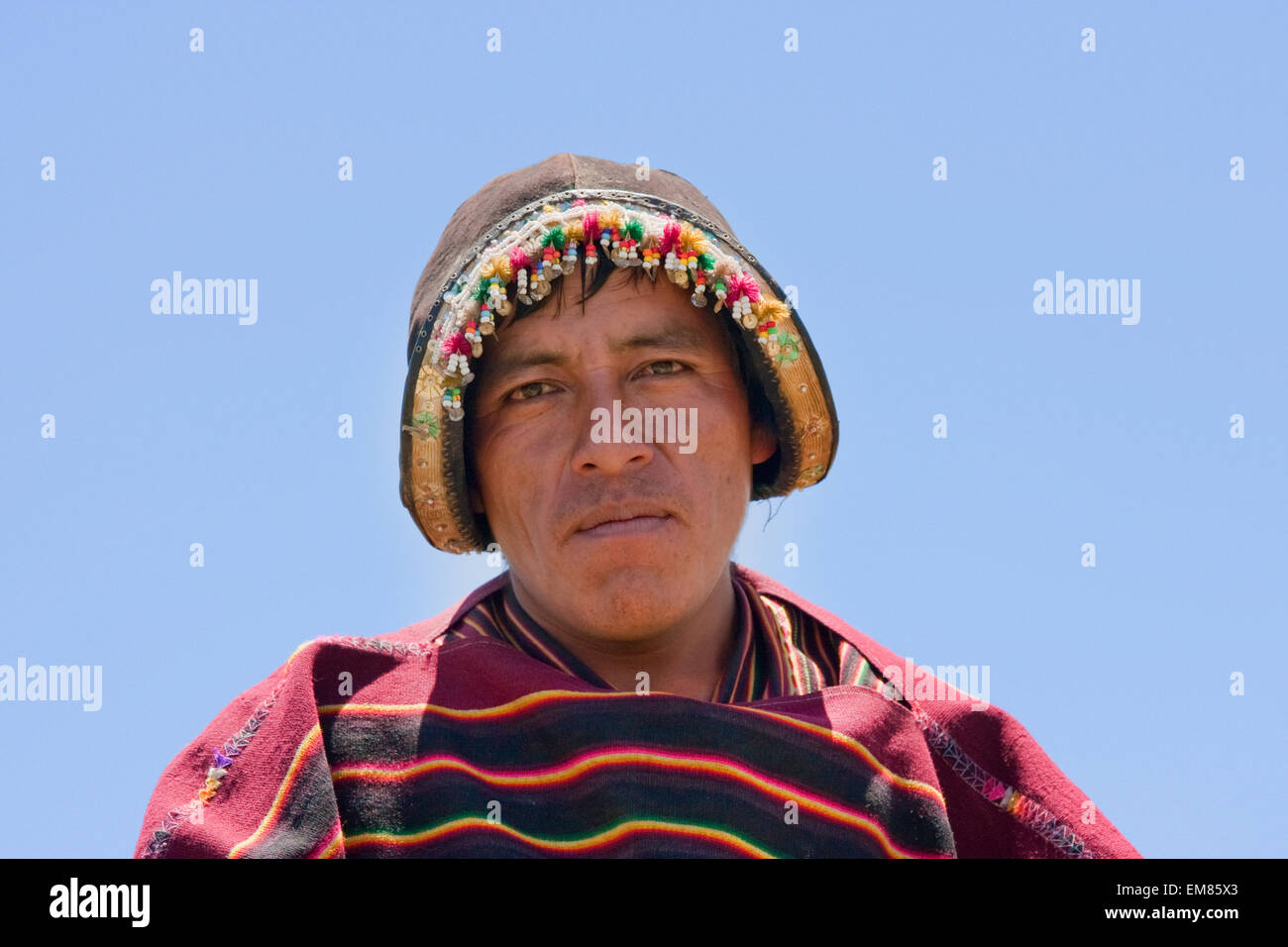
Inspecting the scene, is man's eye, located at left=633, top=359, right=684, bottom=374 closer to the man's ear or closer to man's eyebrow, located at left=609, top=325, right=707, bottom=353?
man's eyebrow, located at left=609, top=325, right=707, bottom=353

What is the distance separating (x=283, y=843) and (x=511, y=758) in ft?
1.55

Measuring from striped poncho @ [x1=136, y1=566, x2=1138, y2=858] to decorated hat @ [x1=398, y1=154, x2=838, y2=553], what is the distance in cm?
41

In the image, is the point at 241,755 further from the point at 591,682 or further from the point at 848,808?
the point at 848,808

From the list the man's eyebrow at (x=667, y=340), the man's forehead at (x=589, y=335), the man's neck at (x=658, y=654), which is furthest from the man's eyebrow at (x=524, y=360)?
the man's neck at (x=658, y=654)

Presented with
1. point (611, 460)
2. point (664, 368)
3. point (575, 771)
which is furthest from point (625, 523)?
point (575, 771)

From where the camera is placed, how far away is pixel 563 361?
3.53 meters

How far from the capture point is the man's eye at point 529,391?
3.58 m

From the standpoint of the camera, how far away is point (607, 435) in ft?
11.3

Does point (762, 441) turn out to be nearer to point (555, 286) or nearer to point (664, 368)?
point (664, 368)

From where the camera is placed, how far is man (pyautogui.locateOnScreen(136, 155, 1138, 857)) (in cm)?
318

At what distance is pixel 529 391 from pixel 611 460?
0.91ft
